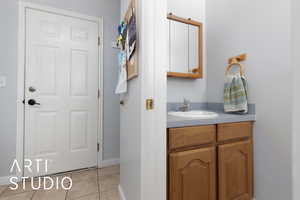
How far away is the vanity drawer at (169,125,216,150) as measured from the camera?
2.97ft

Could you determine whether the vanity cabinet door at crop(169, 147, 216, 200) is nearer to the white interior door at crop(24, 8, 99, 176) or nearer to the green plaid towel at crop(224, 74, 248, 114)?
the green plaid towel at crop(224, 74, 248, 114)

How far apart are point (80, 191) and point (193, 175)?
1.24 m

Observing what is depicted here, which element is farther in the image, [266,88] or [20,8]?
[20,8]

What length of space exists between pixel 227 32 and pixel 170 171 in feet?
4.88

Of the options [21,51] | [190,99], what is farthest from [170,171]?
[21,51]

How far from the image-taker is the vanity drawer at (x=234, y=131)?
1092 mm

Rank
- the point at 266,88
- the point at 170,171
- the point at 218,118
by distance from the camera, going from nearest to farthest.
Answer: the point at 170,171, the point at 218,118, the point at 266,88

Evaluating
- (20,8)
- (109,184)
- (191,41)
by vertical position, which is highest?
(20,8)

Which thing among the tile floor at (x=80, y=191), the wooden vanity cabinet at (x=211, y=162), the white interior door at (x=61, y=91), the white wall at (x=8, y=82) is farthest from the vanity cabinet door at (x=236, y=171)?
the white wall at (x=8, y=82)

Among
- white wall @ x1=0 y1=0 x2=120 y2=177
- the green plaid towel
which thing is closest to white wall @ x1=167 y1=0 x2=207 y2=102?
the green plaid towel

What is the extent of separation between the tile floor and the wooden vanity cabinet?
2.80 feet

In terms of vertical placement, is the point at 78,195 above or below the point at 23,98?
below

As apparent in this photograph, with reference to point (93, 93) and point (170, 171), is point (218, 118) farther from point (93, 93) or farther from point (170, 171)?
point (93, 93)

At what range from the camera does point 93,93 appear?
2064 millimetres
